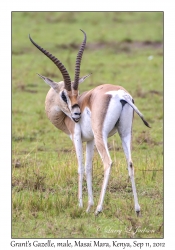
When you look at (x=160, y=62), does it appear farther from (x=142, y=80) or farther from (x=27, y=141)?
(x=27, y=141)

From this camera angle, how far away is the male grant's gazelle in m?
5.36

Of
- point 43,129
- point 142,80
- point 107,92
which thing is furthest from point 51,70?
point 107,92

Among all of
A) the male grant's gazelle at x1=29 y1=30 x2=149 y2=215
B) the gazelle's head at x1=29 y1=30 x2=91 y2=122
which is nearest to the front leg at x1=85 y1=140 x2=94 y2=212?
the male grant's gazelle at x1=29 y1=30 x2=149 y2=215

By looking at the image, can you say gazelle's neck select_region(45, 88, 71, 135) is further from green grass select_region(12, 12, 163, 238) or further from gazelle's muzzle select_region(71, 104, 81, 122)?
green grass select_region(12, 12, 163, 238)

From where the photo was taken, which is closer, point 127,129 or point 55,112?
point 127,129

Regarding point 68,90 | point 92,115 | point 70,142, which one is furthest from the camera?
point 70,142

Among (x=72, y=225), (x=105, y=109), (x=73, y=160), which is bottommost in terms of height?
(x=72, y=225)

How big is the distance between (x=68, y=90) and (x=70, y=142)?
2693mm

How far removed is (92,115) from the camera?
548 cm

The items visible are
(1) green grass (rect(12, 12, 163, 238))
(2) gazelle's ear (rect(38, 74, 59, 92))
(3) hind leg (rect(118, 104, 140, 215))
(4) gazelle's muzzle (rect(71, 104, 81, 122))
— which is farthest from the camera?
(2) gazelle's ear (rect(38, 74, 59, 92))

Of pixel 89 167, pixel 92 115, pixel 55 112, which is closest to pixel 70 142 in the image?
pixel 55 112

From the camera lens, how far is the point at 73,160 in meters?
7.00

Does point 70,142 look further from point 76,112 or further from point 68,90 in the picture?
point 76,112

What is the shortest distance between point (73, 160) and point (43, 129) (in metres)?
2.29
